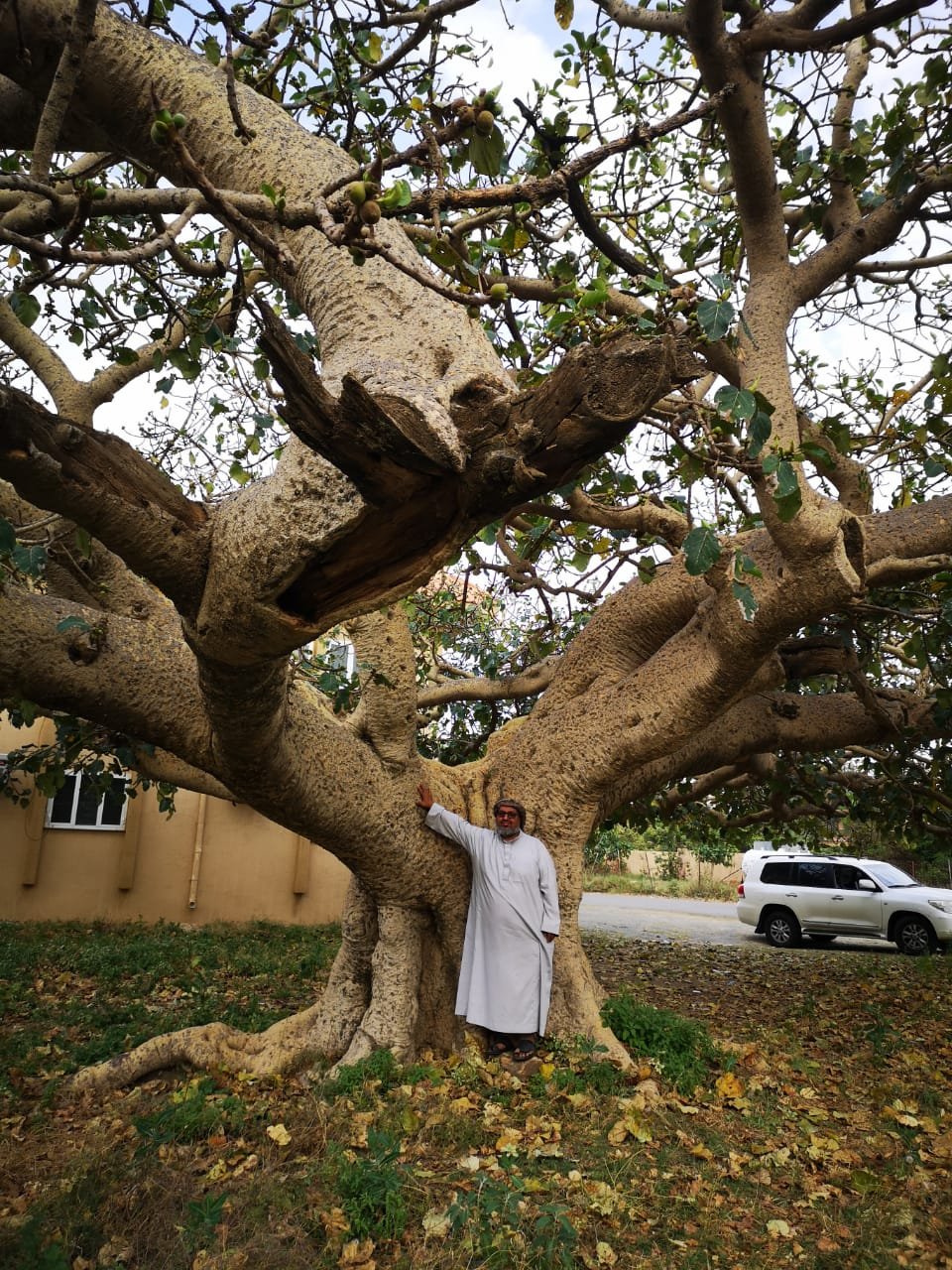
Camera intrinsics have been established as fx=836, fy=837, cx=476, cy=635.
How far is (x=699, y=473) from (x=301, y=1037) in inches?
156

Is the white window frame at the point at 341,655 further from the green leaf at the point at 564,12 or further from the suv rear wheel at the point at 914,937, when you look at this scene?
the suv rear wheel at the point at 914,937

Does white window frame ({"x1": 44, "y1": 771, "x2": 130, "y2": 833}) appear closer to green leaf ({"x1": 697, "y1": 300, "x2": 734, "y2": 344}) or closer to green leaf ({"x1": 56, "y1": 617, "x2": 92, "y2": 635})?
green leaf ({"x1": 56, "y1": 617, "x2": 92, "y2": 635})

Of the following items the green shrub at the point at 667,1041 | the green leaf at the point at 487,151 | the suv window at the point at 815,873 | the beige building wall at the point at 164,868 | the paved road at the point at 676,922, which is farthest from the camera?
the paved road at the point at 676,922

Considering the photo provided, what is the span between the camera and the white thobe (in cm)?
461

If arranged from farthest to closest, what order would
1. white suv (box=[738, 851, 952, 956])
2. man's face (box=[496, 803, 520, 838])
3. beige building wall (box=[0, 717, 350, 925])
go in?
white suv (box=[738, 851, 952, 956])
beige building wall (box=[0, 717, 350, 925])
man's face (box=[496, 803, 520, 838])

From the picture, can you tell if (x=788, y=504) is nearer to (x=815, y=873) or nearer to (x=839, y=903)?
(x=839, y=903)

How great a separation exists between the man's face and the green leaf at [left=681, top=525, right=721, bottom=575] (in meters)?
2.33

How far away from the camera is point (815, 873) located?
1444 cm

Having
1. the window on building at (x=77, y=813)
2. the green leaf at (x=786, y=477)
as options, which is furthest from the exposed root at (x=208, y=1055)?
the window on building at (x=77, y=813)

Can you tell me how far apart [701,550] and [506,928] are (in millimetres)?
2650

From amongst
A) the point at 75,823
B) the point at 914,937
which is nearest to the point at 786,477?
the point at 75,823

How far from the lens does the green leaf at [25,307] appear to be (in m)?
3.67

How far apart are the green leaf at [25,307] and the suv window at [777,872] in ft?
47.1

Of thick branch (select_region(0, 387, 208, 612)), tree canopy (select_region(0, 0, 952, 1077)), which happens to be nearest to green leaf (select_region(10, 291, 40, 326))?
tree canopy (select_region(0, 0, 952, 1077))
